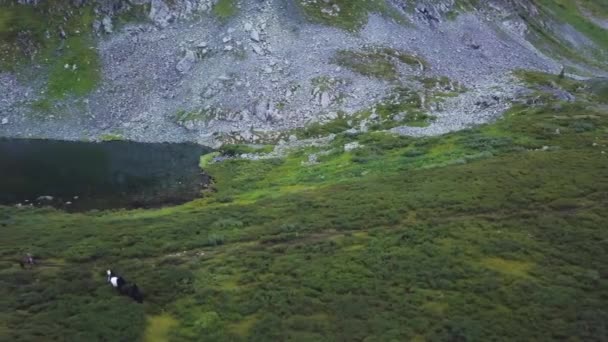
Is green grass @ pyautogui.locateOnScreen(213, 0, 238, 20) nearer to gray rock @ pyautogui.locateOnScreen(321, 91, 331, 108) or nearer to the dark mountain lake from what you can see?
gray rock @ pyautogui.locateOnScreen(321, 91, 331, 108)

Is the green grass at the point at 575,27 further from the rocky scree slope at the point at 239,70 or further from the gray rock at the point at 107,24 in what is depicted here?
the gray rock at the point at 107,24

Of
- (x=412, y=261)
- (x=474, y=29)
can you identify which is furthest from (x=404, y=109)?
(x=412, y=261)

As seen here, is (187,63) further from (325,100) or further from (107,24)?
(325,100)

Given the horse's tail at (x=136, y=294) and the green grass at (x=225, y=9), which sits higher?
the green grass at (x=225, y=9)

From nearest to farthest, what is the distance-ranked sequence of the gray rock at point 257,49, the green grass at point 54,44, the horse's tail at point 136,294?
the horse's tail at point 136,294 < the green grass at point 54,44 < the gray rock at point 257,49

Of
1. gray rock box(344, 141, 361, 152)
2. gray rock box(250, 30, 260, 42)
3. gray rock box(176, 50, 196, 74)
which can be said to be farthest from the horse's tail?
gray rock box(250, 30, 260, 42)

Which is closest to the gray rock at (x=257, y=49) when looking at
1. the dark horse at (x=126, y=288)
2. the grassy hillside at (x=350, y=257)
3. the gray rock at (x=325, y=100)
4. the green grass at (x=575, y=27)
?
the gray rock at (x=325, y=100)
